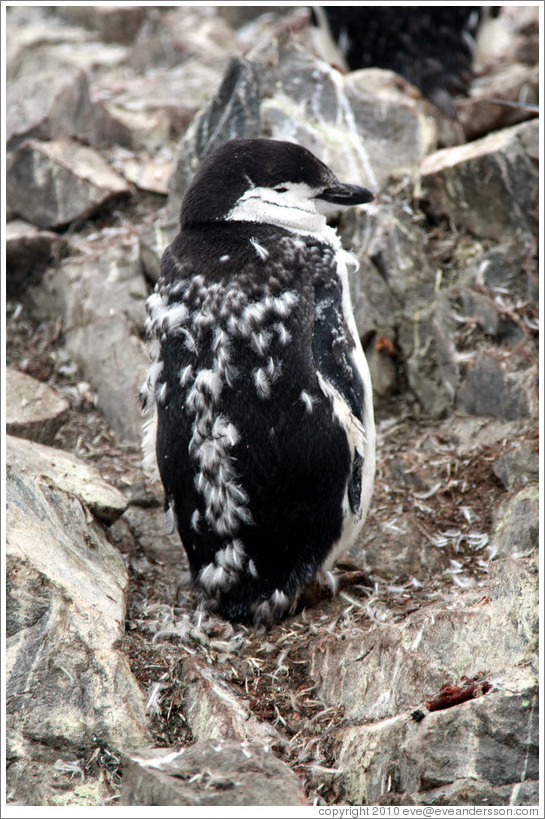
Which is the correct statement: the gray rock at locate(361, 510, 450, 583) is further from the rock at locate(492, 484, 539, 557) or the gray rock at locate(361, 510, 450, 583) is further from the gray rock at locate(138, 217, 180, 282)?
the gray rock at locate(138, 217, 180, 282)

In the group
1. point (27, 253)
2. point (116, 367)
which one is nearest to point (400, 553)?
point (116, 367)

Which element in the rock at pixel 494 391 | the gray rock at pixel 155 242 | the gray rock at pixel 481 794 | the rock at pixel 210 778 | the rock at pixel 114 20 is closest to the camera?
the rock at pixel 210 778

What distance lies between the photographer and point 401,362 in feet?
15.8

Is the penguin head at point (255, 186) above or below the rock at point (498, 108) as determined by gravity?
below

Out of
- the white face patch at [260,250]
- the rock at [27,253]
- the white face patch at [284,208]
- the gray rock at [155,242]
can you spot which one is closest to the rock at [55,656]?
the white face patch at [260,250]

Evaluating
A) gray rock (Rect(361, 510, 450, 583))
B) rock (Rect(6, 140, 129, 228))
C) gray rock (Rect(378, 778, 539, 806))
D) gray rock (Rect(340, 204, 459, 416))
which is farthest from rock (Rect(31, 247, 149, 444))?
gray rock (Rect(378, 778, 539, 806))

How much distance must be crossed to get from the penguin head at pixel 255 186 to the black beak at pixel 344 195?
63mm

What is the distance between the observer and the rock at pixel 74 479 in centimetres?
354

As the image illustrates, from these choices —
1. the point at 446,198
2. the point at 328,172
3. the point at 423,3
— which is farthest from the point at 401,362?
the point at 423,3

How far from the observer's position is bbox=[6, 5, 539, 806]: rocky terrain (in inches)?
101

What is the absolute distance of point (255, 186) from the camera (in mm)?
3355

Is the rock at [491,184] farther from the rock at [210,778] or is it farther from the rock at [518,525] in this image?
the rock at [210,778]

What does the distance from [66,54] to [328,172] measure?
526 cm

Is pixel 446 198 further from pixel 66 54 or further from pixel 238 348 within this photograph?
pixel 66 54
